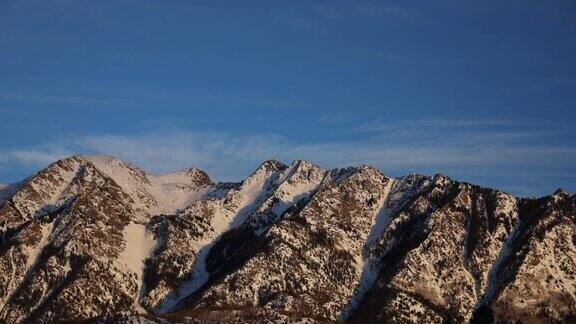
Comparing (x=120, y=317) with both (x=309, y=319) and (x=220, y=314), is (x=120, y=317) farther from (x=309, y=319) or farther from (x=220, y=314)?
(x=309, y=319)

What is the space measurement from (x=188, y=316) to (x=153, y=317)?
670 cm

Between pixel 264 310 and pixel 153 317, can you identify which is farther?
pixel 264 310

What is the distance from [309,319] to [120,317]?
32.8m

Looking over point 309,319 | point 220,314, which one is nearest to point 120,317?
point 220,314

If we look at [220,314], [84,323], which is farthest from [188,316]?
[84,323]

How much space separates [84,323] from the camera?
5842 inches

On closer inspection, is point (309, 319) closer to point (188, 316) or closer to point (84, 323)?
point (188, 316)

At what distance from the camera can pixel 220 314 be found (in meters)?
149

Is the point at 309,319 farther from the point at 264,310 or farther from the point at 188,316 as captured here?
the point at 188,316

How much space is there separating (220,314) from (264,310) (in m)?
9.05

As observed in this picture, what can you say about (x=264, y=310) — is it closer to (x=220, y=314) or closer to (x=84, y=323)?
(x=220, y=314)

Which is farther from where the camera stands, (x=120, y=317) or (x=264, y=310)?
(x=264, y=310)

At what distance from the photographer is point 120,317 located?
459ft

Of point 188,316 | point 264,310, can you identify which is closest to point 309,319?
point 264,310
